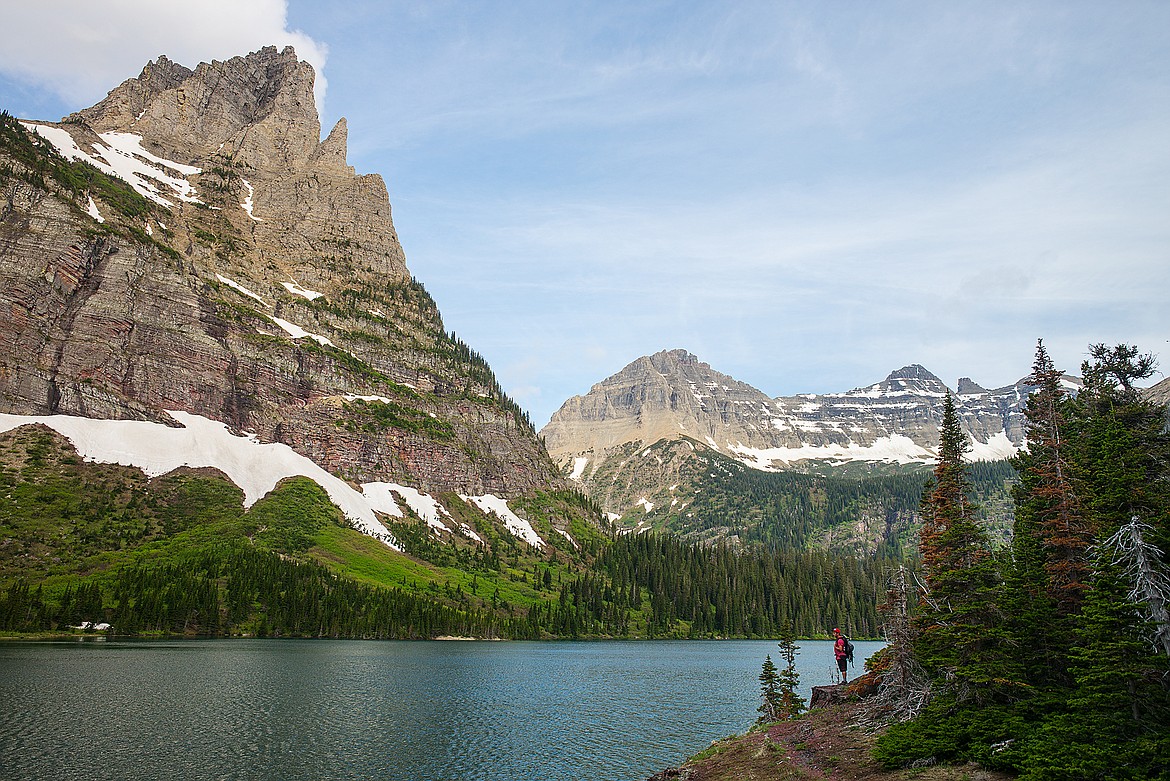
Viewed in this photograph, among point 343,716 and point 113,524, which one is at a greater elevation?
point 113,524

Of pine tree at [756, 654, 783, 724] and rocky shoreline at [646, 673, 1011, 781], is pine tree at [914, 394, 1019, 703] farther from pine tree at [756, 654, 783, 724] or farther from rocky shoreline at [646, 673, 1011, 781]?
pine tree at [756, 654, 783, 724]

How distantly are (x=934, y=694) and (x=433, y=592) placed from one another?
178181mm

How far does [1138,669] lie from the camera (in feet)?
73.7

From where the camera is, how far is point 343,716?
57375 millimetres

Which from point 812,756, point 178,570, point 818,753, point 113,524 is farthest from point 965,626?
point 113,524

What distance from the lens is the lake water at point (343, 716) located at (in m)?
41.4

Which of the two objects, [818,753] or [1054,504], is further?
[1054,504]

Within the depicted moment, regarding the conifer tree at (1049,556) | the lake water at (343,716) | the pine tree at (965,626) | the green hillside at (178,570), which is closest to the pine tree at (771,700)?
the lake water at (343,716)

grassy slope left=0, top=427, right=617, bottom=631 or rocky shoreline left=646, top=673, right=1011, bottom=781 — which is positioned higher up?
grassy slope left=0, top=427, right=617, bottom=631

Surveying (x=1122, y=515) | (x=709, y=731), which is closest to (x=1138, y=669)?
(x=1122, y=515)

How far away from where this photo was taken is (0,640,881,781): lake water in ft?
136

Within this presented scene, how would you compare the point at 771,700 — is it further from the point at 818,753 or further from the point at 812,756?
the point at 812,756

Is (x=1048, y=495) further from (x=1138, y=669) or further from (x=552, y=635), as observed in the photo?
(x=552, y=635)

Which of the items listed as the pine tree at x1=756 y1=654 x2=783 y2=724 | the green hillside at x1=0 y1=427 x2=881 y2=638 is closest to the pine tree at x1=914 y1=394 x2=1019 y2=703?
the pine tree at x1=756 y1=654 x2=783 y2=724
